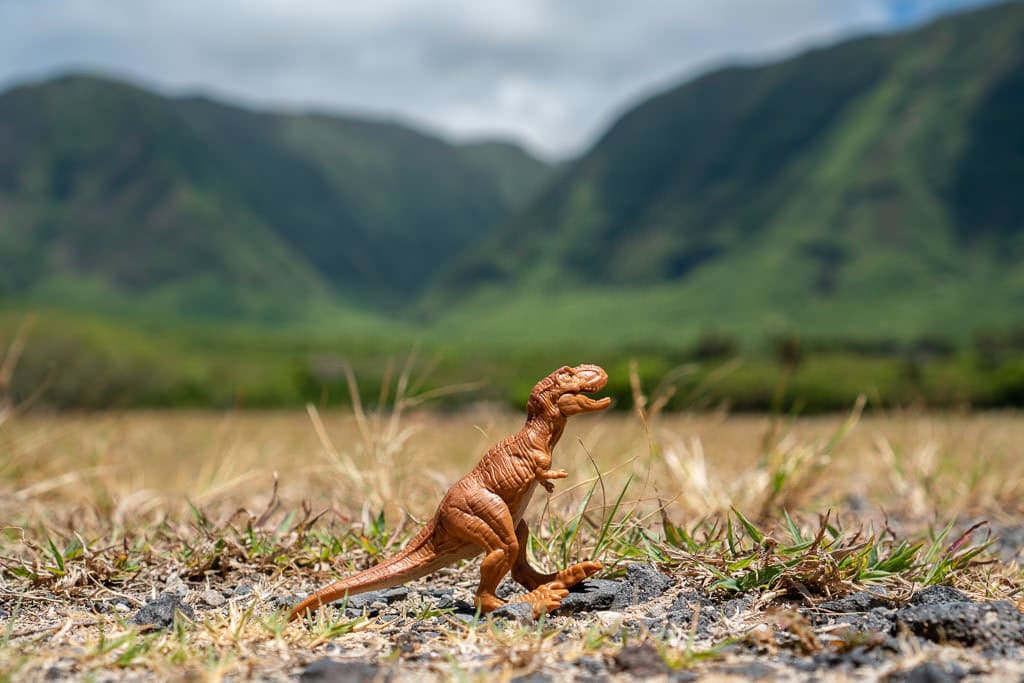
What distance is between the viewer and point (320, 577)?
401 centimetres

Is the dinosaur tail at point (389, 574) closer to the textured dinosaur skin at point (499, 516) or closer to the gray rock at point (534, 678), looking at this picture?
the textured dinosaur skin at point (499, 516)

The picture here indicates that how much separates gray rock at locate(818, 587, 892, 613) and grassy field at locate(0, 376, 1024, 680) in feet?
0.17

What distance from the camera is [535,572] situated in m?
3.52

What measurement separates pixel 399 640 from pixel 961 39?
174 m

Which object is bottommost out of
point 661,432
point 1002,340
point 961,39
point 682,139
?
point 1002,340

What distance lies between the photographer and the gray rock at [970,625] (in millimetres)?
2904

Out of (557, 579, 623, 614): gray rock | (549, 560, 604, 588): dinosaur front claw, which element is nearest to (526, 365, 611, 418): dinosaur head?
(549, 560, 604, 588): dinosaur front claw

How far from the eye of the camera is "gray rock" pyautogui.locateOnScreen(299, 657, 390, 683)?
2.61 meters

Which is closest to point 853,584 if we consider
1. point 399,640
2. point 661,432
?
point 399,640

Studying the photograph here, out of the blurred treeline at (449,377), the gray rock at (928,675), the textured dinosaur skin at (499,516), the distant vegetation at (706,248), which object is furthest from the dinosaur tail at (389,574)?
the distant vegetation at (706,248)

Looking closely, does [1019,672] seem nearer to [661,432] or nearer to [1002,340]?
[661,432]

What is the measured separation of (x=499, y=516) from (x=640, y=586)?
0.72m

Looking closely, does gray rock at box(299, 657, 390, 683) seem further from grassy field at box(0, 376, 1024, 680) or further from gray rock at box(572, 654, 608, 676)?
gray rock at box(572, 654, 608, 676)

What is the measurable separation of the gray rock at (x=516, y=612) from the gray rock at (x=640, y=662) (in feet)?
1.72
